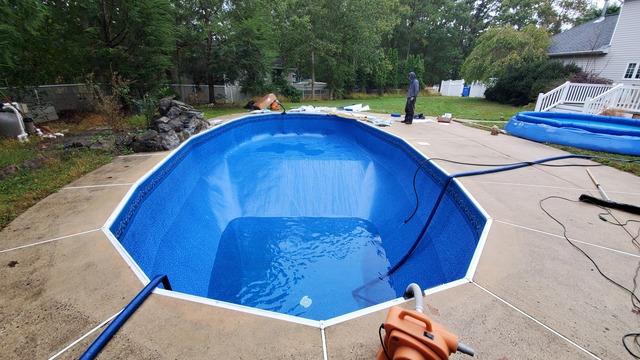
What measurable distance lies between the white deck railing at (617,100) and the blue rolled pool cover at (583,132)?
180cm

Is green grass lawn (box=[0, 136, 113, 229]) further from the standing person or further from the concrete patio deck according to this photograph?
the standing person

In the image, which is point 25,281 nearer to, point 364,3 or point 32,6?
point 32,6

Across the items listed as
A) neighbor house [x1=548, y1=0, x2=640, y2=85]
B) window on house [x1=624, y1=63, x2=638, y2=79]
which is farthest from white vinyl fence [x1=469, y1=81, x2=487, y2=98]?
window on house [x1=624, y1=63, x2=638, y2=79]

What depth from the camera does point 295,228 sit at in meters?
4.61

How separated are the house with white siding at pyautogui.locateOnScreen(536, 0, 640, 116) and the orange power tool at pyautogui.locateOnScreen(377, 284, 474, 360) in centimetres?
1124

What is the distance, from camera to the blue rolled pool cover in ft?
18.5

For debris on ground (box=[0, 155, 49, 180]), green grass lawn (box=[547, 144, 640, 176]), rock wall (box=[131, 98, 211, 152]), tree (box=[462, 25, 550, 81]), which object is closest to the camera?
debris on ground (box=[0, 155, 49, 180])

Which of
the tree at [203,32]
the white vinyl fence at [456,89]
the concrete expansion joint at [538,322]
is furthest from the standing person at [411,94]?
the white vinyl fence at [456,89]

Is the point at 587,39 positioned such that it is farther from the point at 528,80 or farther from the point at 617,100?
the point at 617,100

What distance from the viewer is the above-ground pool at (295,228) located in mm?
3135

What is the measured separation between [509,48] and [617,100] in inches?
374

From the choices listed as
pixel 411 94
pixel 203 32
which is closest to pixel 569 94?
pixel 411 94

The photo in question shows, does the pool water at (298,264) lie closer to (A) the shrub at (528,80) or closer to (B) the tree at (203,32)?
(B) the tree at (203,32)

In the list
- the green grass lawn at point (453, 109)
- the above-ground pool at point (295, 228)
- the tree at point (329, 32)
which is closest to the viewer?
the above-ground pool at point (295, 228)
